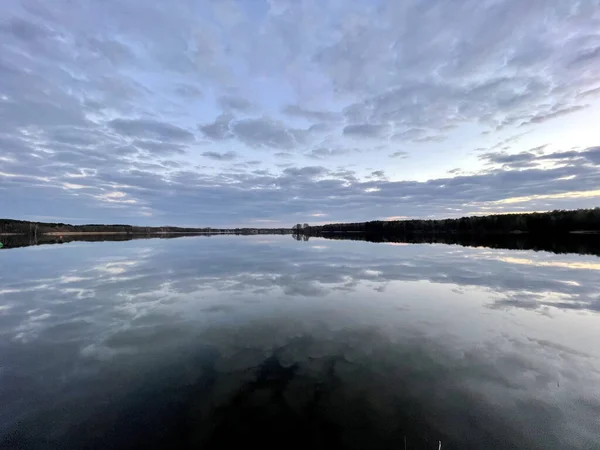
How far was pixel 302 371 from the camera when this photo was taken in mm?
8883

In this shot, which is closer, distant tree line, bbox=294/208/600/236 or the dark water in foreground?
the dark water in foreground

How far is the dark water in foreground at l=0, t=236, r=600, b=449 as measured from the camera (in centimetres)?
631

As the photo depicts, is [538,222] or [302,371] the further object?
[538,222]

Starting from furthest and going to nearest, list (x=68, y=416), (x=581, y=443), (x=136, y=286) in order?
1. (x=136, y=286)
2. (x=68, y=416)
3. (x=581, y=443)

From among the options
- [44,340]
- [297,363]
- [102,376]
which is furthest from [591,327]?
[44,340]

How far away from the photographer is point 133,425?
21.4 ft

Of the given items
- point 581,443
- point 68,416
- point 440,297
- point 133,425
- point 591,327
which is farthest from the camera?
point 440,297

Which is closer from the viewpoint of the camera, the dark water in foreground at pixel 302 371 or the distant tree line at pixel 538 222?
the dark water in foreground at pixel 302 371

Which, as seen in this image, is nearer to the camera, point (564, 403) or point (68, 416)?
point (68, 416)

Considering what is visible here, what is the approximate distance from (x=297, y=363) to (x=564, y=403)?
711 centimetres

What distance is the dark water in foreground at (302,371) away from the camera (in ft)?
20.7

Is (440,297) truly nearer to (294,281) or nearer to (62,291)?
(294,281)

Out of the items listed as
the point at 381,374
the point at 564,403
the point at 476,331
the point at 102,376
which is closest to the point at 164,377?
the point at 102,376

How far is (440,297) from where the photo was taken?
1827 cm
